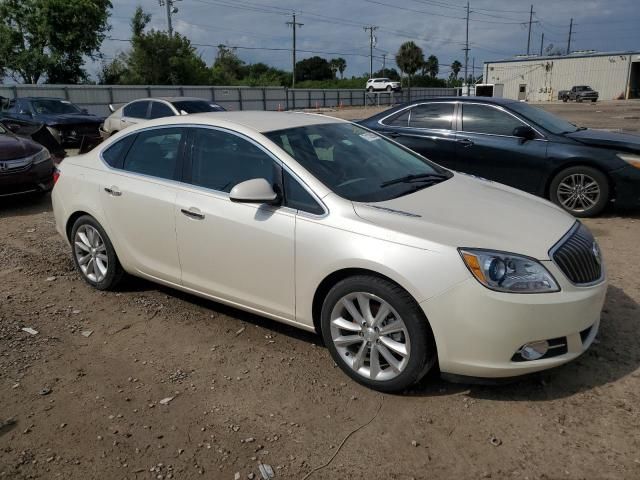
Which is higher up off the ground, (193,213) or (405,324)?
(193,213)

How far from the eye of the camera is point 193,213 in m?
3.77

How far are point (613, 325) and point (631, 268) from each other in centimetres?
149

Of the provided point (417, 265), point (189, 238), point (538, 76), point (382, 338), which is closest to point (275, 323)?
point (189, 238)

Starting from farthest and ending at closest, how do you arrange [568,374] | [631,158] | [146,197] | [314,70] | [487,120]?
[314,70]
[487,120]
[631,158]
[146,197]
[568,374]

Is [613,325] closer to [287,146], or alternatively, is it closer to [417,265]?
[417,265]

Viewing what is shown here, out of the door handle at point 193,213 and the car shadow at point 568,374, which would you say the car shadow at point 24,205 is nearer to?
the door handle at point 193,213

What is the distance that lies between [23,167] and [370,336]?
6786mm

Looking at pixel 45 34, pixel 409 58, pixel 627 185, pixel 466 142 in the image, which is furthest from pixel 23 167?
pixel 409 58

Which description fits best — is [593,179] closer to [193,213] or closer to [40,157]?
[193,213]

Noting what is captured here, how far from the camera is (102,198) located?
4.43 metres

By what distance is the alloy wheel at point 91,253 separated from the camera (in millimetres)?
4652

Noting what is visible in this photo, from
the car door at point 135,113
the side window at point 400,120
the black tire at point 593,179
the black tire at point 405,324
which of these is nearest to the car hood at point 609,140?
the black tire at point 593,179

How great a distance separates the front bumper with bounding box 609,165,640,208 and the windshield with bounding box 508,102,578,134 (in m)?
0.99

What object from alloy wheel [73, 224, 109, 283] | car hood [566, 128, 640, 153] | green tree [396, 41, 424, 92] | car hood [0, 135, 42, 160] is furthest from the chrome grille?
green tree [396, 41, 424, 92]
